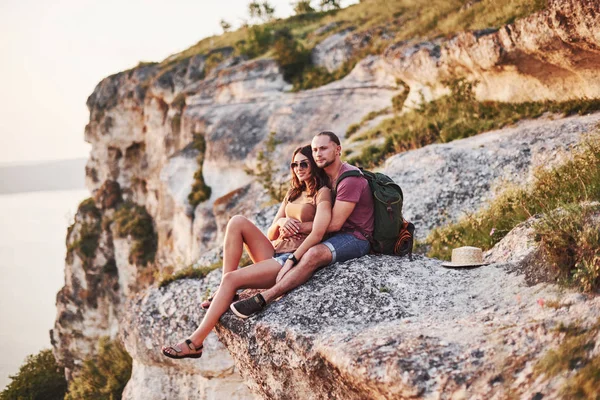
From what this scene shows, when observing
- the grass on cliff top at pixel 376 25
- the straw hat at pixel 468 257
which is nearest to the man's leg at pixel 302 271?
the straw hat at pixel 468 257

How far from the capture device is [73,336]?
36969mm

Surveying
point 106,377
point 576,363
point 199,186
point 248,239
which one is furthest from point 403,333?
point 199,186

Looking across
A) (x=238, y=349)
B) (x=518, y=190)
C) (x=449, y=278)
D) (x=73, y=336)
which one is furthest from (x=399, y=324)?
(x=73, y=336)

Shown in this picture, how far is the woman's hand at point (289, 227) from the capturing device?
600 cm

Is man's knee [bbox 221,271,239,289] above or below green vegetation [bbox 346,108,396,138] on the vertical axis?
above

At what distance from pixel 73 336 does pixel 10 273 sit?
69.4 m

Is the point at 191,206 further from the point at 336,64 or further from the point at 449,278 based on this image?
the point at 449,278

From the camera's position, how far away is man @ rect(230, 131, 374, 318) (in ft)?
18.0

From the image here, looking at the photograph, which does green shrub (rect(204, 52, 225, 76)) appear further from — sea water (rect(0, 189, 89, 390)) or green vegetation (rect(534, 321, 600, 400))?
green vegetation (rect(534, 321, 600, 400))

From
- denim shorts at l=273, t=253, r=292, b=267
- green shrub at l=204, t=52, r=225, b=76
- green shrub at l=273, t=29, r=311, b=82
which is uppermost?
green shrub at l=204, t=52, r=225, b=76

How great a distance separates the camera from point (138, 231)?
3528 centimetres

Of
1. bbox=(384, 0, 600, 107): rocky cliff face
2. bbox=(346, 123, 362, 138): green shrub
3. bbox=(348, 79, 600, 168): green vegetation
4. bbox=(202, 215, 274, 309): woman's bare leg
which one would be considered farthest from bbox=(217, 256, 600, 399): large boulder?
bbox=(346, 123, 362, 138): green shrub

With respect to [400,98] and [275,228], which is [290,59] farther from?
[275,228]

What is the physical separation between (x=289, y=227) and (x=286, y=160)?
12.9 meters
